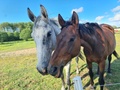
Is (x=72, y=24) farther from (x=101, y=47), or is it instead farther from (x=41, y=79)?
(x=41, y=79)

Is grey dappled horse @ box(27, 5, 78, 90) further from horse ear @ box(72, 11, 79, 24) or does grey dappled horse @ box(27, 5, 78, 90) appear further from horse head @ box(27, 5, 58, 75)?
horse ear @ box(72, 11, 79, 24)

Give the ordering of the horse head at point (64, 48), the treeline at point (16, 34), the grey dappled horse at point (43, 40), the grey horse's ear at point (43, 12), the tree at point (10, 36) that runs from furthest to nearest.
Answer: the tree at point (10, 36) < the treeline at point (16, 34) < the grey horse's ear at point (43, 12) < the grey dappled horse at point (43, 40) < the horse head at point (64, 48)

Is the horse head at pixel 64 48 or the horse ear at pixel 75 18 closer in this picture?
the horse head at pixel 64 48

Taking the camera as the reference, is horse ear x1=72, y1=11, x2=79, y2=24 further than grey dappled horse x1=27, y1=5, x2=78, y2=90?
No

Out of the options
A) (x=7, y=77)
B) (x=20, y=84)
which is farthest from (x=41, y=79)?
(x=7, y=77)

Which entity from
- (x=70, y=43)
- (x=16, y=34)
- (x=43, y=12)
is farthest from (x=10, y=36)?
(x=70, y=43)

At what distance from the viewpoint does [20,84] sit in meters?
4.48

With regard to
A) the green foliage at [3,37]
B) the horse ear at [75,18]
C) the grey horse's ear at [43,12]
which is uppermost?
the grey horse's ear at [43,12]

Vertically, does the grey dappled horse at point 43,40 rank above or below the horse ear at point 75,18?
below

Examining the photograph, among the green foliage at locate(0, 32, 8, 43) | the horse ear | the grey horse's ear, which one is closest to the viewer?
the horse ear

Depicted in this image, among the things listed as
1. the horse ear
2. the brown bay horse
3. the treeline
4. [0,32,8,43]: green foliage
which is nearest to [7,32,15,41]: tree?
the treeline

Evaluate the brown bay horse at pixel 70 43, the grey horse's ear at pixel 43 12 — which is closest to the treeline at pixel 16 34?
the grey horse's ear at pixel 43 12

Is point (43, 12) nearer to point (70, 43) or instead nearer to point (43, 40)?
point (43, 40)

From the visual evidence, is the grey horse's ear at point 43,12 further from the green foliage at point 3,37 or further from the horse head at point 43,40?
the green foliage at point 3,37
